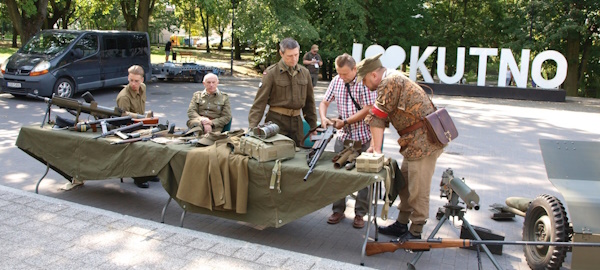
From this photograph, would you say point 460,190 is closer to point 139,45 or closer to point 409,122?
point 409,122

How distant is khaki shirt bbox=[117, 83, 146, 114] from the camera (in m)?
6.64

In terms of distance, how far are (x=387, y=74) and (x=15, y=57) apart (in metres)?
13.2

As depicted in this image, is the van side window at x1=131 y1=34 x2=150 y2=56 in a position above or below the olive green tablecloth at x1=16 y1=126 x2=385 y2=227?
above

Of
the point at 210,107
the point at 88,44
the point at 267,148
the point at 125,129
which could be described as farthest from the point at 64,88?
the point at 267,148

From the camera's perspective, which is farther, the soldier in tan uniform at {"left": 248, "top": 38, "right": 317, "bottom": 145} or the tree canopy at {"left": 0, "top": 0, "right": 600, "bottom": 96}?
the tree canopy at {"left": 0, "top": 0, "right": 600, "bottom": 96}

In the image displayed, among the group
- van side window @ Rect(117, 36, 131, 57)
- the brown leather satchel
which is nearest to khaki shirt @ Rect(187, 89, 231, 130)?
the brown leather satchel

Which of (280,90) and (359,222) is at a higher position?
(280,90)

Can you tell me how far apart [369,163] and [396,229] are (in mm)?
1090

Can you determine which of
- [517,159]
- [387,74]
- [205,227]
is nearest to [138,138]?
[205,227]

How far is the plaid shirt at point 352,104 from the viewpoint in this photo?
5207 mm

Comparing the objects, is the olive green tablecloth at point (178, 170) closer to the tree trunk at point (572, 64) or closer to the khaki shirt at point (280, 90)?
the khaki shirt at point (280, 90)

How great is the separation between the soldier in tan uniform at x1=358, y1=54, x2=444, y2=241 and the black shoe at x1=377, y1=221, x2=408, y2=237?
1.09 feet

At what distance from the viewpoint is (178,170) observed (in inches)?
199

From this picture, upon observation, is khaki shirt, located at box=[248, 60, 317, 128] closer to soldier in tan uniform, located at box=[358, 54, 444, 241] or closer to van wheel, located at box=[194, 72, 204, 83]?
soldier in tan uniform, located at box=[358, 54, 444, 241]
